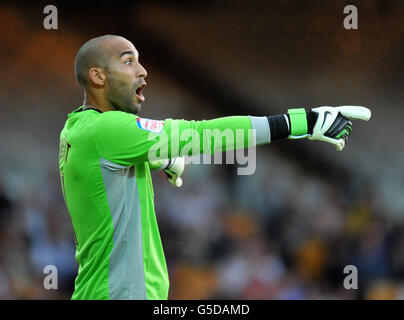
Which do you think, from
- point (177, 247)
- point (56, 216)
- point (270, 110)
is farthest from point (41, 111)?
point (270, 110)

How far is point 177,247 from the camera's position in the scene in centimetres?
393

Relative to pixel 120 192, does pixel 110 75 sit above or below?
above

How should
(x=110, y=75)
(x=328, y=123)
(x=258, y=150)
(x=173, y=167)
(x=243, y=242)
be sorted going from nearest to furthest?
(x=328, y=123) < (x=110, y=75) < (x=173, y=167) < (x=243, y=242) < (x=258, y=150)

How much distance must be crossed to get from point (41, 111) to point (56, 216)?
726mm

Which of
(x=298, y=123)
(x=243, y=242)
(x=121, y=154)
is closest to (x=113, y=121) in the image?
(x=121, y=154)

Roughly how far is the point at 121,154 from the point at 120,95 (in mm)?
268

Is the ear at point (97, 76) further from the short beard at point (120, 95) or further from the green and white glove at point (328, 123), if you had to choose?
the green and white glove at point (328, 123)

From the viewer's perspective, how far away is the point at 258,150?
407 centimetres

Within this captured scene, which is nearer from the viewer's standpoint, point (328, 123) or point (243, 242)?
point (328, 123)

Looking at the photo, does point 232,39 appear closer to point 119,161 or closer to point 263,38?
point 263,38

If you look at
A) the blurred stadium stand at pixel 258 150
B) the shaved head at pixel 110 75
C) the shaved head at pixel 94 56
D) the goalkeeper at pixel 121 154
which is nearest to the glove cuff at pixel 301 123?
the goalkeeper at pixel 121 154

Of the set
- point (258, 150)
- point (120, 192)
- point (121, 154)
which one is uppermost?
point (258, 150)

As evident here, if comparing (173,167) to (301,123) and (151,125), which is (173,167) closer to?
(151,125)

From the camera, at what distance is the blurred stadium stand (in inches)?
154
